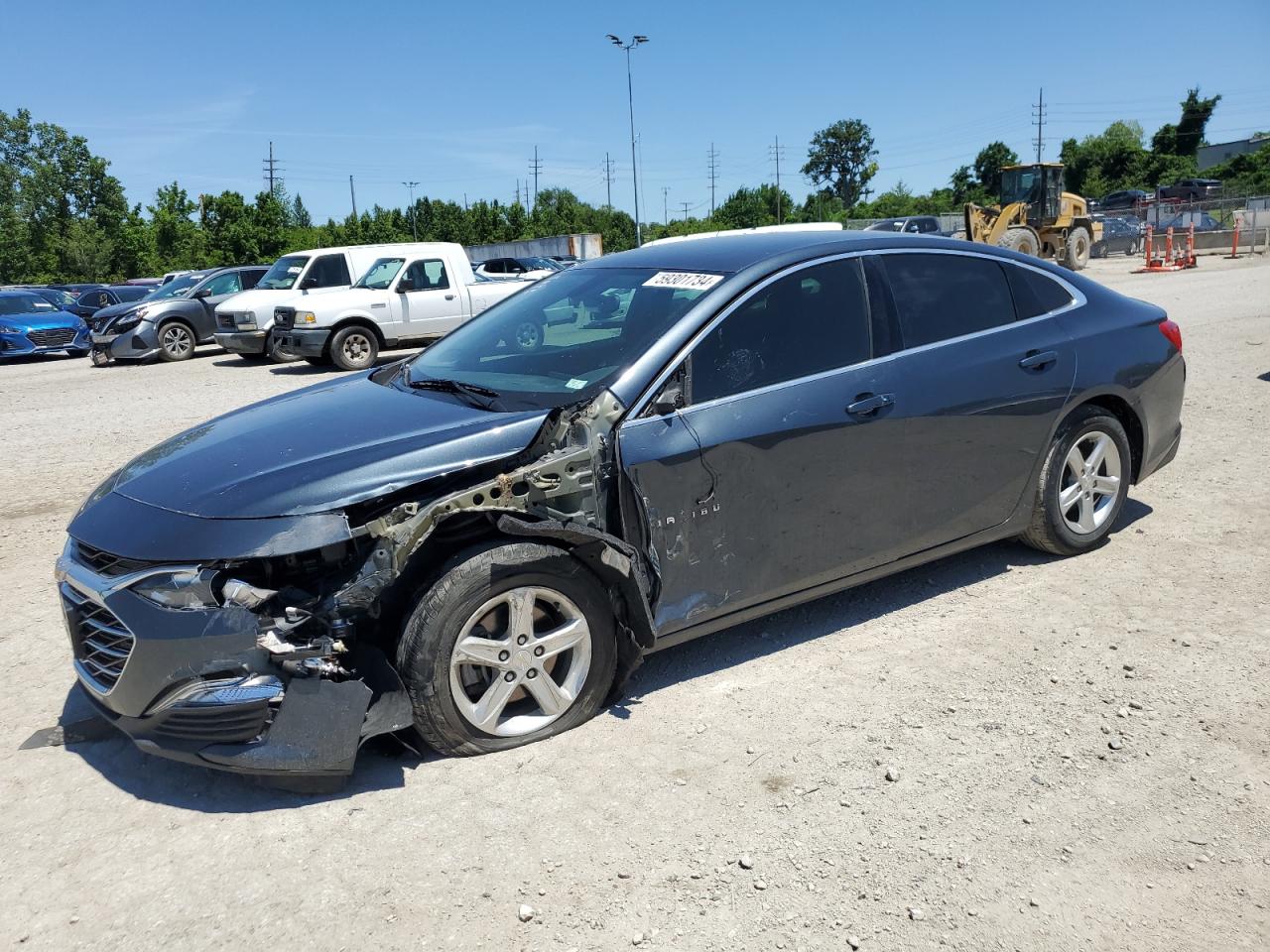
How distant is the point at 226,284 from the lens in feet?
67.6

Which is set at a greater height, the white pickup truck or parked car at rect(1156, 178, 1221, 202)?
parked car at rect(1156, 178, 1221, 202)

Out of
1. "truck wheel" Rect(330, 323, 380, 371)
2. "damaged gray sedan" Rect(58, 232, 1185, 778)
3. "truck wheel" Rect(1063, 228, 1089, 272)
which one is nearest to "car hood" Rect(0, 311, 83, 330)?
"truck wheel" Rect(330, 323, 380, 371)

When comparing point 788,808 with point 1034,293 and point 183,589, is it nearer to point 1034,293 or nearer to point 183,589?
point 183,589

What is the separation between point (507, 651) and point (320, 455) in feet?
3.09

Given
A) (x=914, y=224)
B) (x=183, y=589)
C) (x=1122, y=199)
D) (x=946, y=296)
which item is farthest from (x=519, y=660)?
(x=1122, y=199)

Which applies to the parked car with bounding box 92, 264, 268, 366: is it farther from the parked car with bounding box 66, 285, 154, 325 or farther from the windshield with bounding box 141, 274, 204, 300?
the parked car with bounding box 66, 285, 154, 325

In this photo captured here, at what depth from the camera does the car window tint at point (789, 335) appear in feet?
12.8

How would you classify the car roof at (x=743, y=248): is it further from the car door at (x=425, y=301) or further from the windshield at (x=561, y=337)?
the car door at (x=425, y=301)

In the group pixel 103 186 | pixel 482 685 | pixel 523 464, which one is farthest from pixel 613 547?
pixel 103 186

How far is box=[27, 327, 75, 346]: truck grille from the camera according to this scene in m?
20.7

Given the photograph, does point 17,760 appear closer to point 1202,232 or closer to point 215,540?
point 215,540

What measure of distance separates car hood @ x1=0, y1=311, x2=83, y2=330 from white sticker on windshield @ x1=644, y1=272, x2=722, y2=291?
20.5 meters

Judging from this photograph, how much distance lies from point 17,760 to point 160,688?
36.6 inches

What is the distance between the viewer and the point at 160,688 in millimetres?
3203
